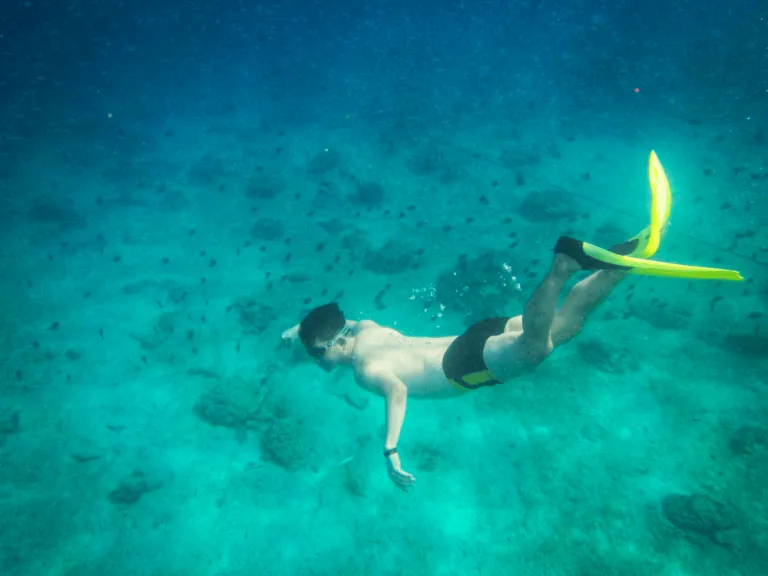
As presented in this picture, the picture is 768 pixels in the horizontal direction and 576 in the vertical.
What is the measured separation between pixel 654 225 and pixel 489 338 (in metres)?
1.84

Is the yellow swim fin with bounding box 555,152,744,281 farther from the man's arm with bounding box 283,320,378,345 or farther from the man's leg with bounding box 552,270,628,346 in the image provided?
the man's arm with bounding box 283,320,378,345

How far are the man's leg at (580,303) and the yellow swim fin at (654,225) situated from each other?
32cm

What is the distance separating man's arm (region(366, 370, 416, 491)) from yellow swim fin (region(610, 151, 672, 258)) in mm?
2648

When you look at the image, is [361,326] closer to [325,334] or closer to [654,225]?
[325,334]

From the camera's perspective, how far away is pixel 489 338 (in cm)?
429

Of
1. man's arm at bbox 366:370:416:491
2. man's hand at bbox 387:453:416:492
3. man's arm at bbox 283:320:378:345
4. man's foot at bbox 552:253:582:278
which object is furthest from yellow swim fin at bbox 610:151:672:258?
man's arm at bbox 283:320:378:345

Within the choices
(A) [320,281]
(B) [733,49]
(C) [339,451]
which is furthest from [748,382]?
(B) [733,49]

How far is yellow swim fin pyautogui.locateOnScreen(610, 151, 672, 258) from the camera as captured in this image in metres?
3.55

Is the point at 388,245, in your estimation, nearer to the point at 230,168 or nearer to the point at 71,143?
the point at 230,168

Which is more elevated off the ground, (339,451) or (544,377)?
(544,377)

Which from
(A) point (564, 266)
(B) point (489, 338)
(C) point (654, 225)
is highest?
(C) point (654, 225)

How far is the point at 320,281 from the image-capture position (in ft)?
47.5

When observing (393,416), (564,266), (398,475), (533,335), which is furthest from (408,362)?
(564,266)

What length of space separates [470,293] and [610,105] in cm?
3141
